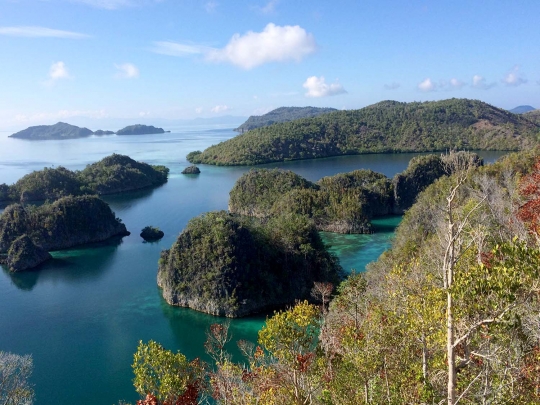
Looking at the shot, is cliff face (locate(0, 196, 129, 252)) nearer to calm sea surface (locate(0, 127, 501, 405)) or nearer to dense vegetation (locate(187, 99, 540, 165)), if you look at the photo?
calm sea surface (locate(0, 127, 501, 405))

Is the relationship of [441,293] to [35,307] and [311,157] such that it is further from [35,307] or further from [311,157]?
[311,157]

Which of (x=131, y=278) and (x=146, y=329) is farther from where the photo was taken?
(x=131, y=278)

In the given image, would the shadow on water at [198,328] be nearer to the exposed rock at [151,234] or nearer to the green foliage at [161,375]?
the green foliage at [161,375]

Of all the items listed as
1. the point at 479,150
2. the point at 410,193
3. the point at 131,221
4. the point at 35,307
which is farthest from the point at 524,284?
the point at 479,150

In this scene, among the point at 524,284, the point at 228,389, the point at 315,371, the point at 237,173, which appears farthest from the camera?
the point at 237,173

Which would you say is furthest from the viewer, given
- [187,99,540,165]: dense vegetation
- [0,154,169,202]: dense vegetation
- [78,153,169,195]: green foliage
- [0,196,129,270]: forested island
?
[187,99,540,165]: dense vegetation

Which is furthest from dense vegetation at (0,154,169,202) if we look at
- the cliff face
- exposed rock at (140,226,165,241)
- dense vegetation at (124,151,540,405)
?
dense vegetation at (124,151,540,405)

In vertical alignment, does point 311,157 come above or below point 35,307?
above

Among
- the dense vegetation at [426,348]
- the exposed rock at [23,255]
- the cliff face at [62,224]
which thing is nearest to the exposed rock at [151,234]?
the cliff face at [62,224]
